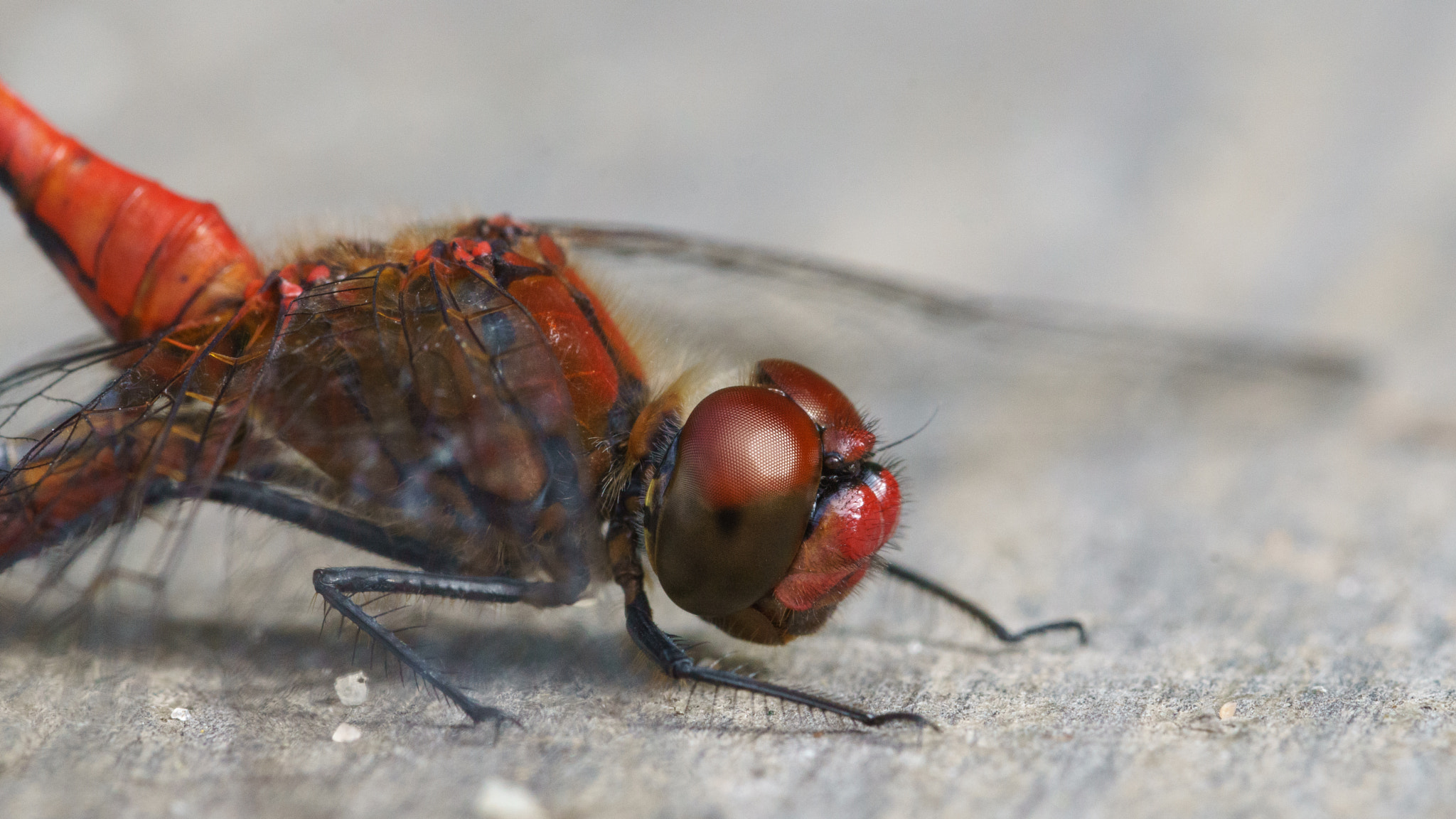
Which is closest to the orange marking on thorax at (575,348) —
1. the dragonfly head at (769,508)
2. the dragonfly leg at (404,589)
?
the dragonfly head at (769,508)

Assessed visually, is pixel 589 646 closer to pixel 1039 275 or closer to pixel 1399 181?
pixel 1039 275

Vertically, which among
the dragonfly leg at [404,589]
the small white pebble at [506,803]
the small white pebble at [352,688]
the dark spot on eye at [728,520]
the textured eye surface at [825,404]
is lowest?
the small white pebble at [352,688]

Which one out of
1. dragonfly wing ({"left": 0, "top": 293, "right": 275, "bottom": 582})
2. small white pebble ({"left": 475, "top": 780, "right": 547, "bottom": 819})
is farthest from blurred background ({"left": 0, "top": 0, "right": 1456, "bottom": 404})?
small white pebble ({"left": 475, "top": 780, "right": 547, "bottom": 819})

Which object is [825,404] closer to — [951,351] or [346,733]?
[346,733]

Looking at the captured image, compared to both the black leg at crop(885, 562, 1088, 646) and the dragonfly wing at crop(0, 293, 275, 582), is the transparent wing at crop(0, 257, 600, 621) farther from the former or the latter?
the black leg at crop(885, 562, 1088, 646)

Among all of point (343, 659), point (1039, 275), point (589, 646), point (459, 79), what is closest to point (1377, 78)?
point (1039, 275)

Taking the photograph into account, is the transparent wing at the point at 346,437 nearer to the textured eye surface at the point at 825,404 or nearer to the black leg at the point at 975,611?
the textured eye surface at the point at 825,404

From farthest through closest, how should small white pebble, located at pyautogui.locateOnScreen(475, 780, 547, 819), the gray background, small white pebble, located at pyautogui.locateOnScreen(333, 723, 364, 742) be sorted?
small white pebble, located at pyautogui.locateOnScreen(333, 723, 364, 742)
the gray background
small white pebble, located at pyautogui.locateOnScreen(475, 780, 547, 819)
